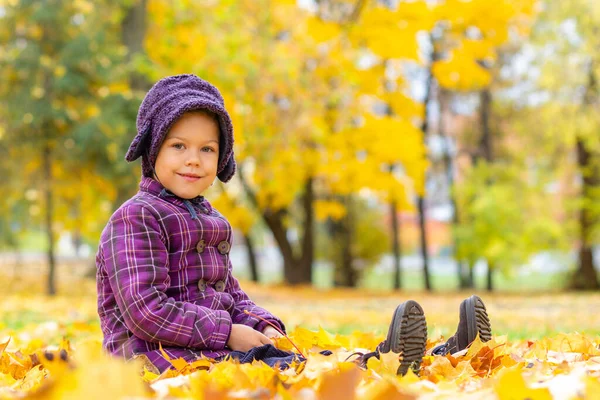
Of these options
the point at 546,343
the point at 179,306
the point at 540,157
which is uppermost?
the point at 540,157

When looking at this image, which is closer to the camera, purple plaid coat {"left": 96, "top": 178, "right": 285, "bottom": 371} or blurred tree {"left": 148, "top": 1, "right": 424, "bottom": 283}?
purple plaid coat {"left": 96, "top": 178, "right": 285, "bottom": 371}

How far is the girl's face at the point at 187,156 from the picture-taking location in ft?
8.58

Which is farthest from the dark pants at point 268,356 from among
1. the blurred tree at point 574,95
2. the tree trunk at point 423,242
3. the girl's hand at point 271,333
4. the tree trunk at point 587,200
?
the tree trunk at point 423,242

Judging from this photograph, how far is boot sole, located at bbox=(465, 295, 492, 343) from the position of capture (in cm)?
256

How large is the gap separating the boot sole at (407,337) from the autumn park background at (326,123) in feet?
13.6

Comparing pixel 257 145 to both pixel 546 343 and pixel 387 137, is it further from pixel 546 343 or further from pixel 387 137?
pixel 546 343

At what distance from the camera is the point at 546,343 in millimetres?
3049

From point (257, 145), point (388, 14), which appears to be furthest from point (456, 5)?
point (257, 145)

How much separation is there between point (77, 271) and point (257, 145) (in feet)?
30.9

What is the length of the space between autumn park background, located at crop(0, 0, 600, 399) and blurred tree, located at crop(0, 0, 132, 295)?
4cm

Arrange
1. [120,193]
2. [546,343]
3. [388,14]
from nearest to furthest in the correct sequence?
[546,343] < [120,193] < [388,14]

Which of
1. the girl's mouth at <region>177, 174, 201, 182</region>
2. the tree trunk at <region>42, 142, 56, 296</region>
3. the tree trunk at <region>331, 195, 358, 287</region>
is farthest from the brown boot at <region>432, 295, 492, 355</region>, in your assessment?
the tree trunk at <region>331, 195, 358, 287</region>

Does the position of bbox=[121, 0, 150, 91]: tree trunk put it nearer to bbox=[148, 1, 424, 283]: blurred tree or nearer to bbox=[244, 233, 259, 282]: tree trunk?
bbox=[148, 1, 424, 283]: blurred tree

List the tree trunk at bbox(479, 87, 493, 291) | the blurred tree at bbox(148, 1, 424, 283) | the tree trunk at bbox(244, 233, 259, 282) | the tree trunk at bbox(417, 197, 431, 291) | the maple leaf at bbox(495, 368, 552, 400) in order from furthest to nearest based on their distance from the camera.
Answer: the tree trunk at bbox(244, 233, 259, 282)
the tree trunk at bbox(479, 87, 493, 291)
the tree trunk at bbox(417, 197, 431, 291)
the blurred tree at bbox(148, 1, 424, 283)
the maple leaf at bbox(495, 368, 552, 400)
